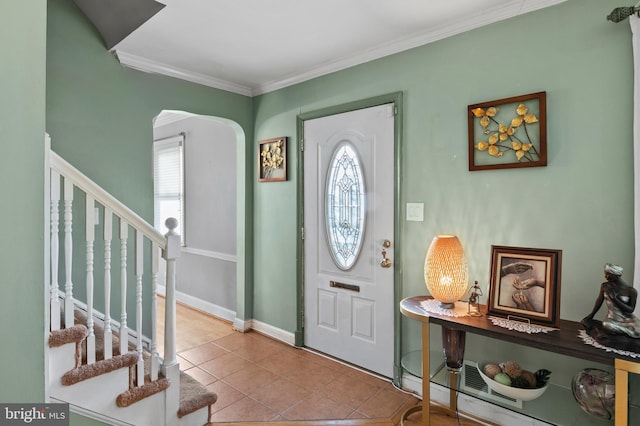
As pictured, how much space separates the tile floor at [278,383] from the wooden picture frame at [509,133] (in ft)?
5.39

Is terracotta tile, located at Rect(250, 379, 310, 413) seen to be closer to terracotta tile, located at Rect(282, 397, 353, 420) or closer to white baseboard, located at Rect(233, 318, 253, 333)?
terracotta tile, located at Rect(282, 397, 353, 420)

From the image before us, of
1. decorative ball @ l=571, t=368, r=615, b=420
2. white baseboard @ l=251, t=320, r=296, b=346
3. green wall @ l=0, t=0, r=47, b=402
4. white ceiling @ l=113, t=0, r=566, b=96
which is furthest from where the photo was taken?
white baseboard @ l=251, t=320, r=296, b=346

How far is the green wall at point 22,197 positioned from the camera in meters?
1.19

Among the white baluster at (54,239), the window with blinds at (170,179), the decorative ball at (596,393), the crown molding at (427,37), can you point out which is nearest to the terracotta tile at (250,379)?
the white baluster at (54,239)

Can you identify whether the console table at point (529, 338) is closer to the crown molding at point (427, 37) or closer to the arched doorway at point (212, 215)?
the crown molding at point (427, 37)

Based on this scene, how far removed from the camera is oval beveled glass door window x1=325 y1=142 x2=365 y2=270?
274 cm

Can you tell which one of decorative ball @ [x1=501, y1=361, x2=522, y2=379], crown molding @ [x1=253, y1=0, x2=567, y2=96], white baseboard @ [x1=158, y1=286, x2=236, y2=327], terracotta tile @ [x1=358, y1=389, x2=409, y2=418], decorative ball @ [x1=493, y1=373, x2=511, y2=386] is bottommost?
terracotta tile @ [x1=358, y1=389, x2=409, y2=418]

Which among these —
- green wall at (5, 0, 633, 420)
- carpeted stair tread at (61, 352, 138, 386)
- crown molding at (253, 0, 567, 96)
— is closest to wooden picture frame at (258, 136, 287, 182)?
green wall at (5, 0, 633, 420)

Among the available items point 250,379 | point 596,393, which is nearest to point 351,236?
point 250,379

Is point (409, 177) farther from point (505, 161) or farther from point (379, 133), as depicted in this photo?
point (505, 161)

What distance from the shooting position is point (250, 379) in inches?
104

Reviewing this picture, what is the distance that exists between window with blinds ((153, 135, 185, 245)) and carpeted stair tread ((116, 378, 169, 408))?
2.74 m

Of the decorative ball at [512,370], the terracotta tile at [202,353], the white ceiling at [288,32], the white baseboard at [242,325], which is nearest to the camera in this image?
the decorative ball at [512,370]

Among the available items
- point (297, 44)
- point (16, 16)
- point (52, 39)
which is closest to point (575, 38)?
point (297, 44)
